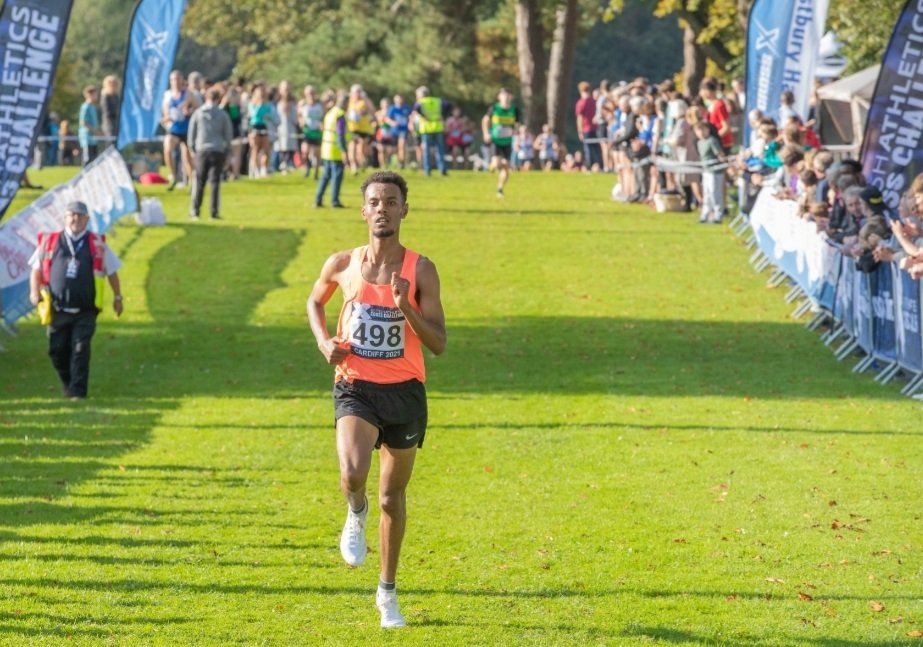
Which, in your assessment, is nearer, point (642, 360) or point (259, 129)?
point (642, 360)

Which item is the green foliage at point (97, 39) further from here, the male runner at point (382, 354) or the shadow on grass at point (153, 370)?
the male runner at point (382, 354)

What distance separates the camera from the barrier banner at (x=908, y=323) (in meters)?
15.4

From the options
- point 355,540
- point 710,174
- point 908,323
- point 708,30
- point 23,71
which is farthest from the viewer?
point 708,30

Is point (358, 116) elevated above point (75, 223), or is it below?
below

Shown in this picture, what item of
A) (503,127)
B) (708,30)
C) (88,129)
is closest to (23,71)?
(503,127)

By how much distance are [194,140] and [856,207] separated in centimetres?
1391

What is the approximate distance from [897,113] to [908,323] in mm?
3002

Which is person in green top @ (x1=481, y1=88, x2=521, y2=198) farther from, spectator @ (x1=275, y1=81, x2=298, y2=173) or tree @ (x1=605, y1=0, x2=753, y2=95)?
tree @ (x1=605, y1=0, x2=753, y2=95)

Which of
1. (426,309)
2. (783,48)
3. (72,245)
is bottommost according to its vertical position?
(72,245)

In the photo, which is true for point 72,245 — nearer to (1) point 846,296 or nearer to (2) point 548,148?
(1) point 846,296

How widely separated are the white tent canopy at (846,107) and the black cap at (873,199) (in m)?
13.7

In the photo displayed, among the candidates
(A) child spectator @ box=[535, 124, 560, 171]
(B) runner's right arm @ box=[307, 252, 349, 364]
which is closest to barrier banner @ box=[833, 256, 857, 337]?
(B) runner's right arm @ box=[307, 252, 349, 364]

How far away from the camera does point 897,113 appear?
17.8 m

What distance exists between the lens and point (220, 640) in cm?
841
